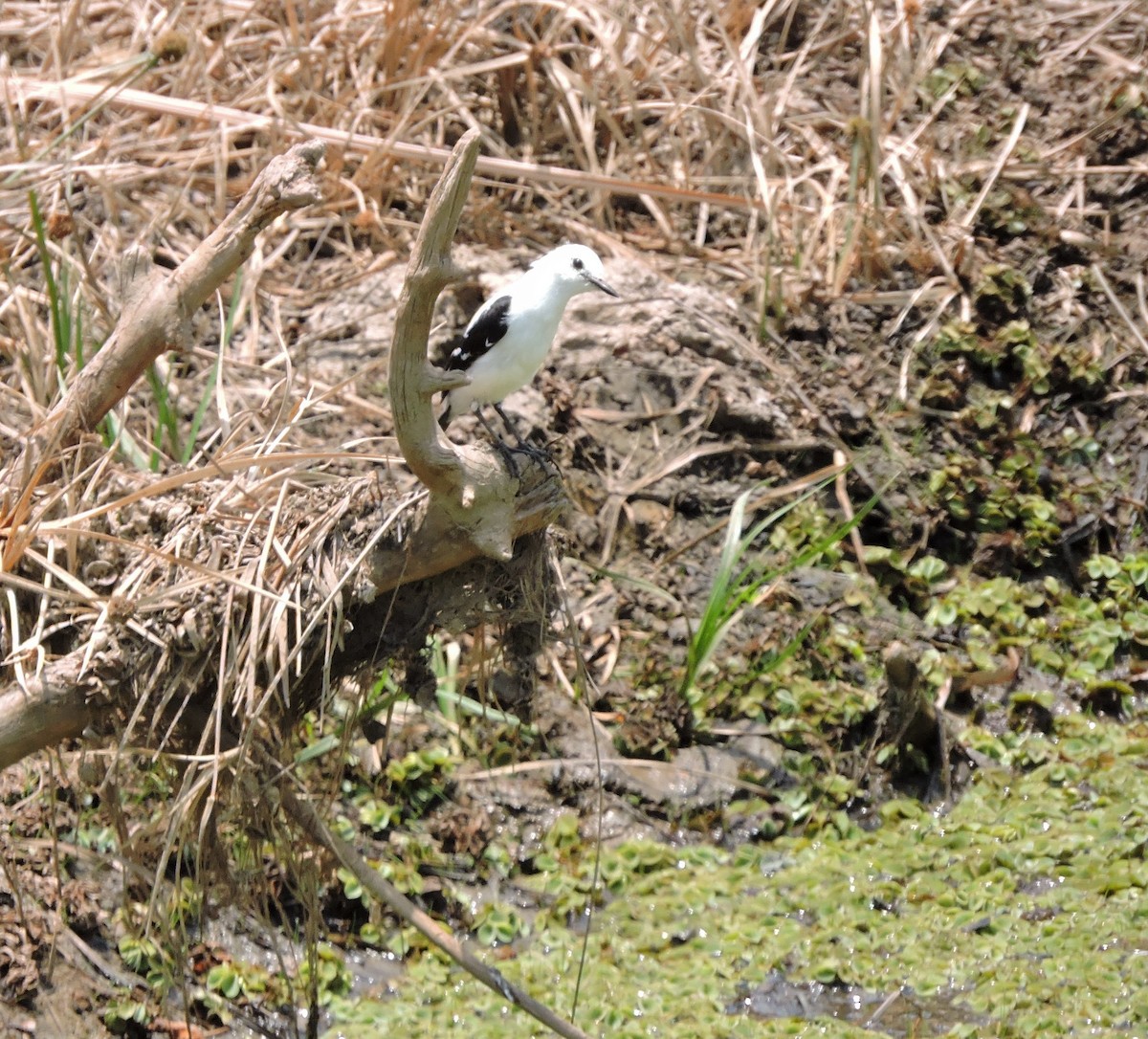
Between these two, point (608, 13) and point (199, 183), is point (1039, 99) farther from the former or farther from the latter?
point (199, 183)

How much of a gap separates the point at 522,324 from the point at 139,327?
1.04m

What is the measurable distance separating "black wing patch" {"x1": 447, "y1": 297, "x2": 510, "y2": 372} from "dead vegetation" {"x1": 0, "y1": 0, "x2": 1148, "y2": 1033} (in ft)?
1.14

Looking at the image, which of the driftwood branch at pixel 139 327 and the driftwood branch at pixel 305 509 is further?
the driftwood branch at pixel 139 327

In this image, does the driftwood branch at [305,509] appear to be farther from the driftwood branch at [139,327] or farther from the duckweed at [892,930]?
the duckweed at [892,930]

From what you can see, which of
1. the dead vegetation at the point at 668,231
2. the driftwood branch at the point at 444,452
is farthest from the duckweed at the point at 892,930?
the driftwood branch at the point at 444,452

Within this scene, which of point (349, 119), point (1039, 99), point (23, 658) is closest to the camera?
point (23, 658)

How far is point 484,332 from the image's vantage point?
398 centimetres

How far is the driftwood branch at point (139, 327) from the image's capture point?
316 centimetres

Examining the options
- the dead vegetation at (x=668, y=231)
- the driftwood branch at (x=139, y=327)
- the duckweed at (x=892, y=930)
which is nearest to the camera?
the driftwood branch at (x=139, y=327)

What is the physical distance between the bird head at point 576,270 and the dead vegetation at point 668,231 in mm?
677

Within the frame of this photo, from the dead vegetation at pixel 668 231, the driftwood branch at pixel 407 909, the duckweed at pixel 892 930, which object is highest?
the dead vegetation at pixel 668 231

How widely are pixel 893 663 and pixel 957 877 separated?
24.9 inches

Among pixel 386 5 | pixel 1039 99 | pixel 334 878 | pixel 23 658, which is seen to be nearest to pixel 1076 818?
pixel 334 878

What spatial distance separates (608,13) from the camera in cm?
615
